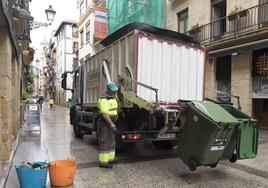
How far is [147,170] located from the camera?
674 cm

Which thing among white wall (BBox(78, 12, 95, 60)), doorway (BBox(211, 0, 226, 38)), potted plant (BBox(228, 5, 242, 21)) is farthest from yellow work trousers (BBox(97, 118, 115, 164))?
white wall (BBox(78, 12, 95, 60))

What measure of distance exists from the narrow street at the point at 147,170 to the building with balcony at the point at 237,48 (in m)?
5.13

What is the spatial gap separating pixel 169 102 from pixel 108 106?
64.2 inches

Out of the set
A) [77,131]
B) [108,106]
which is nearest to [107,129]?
[108,106]

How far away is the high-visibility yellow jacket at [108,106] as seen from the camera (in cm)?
700

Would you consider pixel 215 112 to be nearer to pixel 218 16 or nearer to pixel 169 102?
pixel 169 102

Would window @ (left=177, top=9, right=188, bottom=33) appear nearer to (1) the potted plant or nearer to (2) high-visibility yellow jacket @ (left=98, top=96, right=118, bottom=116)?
(1) the potted plant

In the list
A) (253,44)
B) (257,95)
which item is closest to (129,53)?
(253,44)

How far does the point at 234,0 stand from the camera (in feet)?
52.6

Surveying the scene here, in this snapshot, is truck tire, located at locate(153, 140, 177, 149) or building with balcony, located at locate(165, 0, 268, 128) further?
building with balcony, located at locate(165, 0, 268, 128)

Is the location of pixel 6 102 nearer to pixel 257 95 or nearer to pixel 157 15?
pixel 257 95

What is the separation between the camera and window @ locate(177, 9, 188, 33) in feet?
66.2

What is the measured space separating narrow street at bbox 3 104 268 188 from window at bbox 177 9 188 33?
12.0 m

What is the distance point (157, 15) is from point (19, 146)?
48.8 feet
